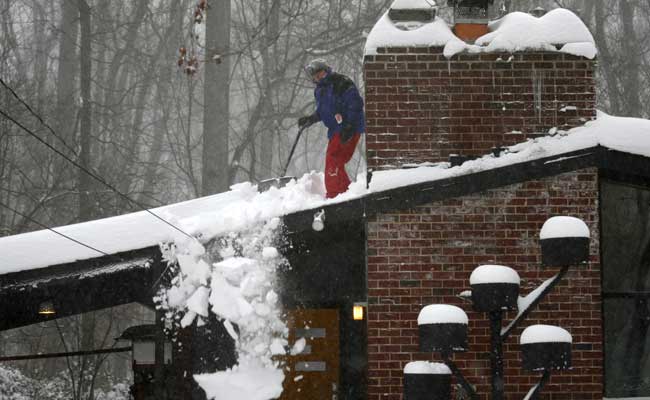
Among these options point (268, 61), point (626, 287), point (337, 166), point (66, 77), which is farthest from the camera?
point (268, 61)

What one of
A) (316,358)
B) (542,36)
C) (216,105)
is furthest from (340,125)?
Answer: (216,105)

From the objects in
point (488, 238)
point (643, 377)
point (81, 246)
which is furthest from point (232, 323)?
point (643, 377)

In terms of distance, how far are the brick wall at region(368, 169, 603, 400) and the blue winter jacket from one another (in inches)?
52.3

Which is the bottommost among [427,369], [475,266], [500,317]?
[427,369]

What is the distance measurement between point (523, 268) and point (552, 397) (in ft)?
3.94

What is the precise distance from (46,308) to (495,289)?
14.4ft

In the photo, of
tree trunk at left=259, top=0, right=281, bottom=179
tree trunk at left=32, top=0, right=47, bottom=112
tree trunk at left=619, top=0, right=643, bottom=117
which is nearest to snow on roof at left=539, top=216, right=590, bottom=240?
tree trunk at left=259, top=0, right=281, bottom=179

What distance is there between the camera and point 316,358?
8742mm

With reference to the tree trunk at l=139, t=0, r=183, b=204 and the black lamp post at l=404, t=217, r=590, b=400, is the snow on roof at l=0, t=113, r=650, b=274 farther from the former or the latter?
the tree trunk at l=139, t=0, r=183, b=204

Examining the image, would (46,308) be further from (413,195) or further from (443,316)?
(443,316)

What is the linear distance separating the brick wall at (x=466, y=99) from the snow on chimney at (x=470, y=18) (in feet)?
1.00

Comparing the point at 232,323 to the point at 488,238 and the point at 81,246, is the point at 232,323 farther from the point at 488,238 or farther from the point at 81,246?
the point at 488,238

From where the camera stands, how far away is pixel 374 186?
7.60m

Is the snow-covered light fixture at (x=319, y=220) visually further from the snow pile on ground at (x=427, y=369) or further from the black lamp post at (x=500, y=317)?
the snow pile on ground at (x=427, y=369)
